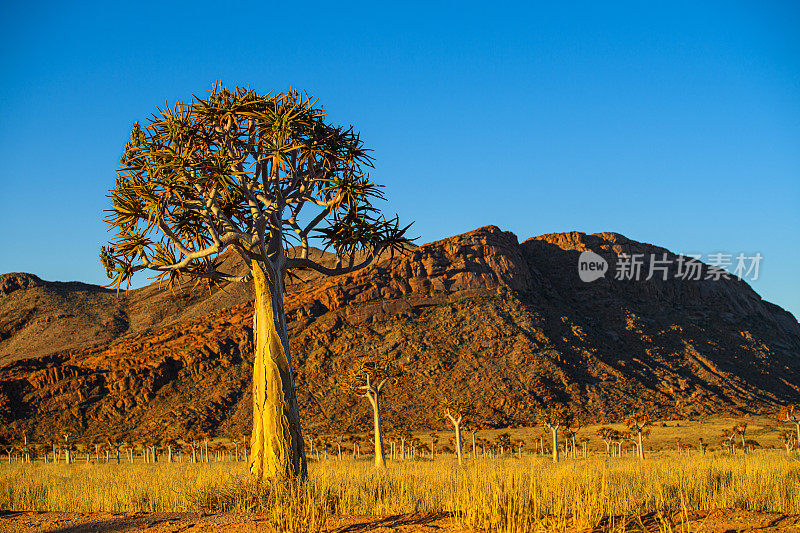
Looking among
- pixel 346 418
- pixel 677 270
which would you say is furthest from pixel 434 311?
pixel 677 270

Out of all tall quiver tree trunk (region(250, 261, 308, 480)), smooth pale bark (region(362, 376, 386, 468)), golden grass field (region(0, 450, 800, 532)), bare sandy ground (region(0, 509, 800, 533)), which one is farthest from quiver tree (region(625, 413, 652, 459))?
tall quiver tree trunk (region(250, 261, 308, 480))

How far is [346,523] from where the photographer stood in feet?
27.4

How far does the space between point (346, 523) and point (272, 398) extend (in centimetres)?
343

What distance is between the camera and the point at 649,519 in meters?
8.41

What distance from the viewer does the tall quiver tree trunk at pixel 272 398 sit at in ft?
35.7

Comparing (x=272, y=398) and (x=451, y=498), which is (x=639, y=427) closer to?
(x=451, y=498)

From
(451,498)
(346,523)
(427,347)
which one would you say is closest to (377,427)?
(451,498)

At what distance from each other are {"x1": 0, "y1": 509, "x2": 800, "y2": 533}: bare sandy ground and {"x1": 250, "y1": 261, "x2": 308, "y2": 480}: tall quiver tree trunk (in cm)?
162

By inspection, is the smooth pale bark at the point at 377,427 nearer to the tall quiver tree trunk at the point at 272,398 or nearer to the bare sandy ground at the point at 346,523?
the tall quiver tree trunk at the point at 272,398

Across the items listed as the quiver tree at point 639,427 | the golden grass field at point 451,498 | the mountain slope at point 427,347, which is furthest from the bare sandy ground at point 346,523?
the mountain slope at point 427,347

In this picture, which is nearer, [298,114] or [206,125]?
[298,114]

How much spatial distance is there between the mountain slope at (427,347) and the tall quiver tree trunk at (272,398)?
4878 cm

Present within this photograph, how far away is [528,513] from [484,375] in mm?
61979

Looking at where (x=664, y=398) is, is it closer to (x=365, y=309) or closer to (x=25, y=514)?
(x=365, y=309)
